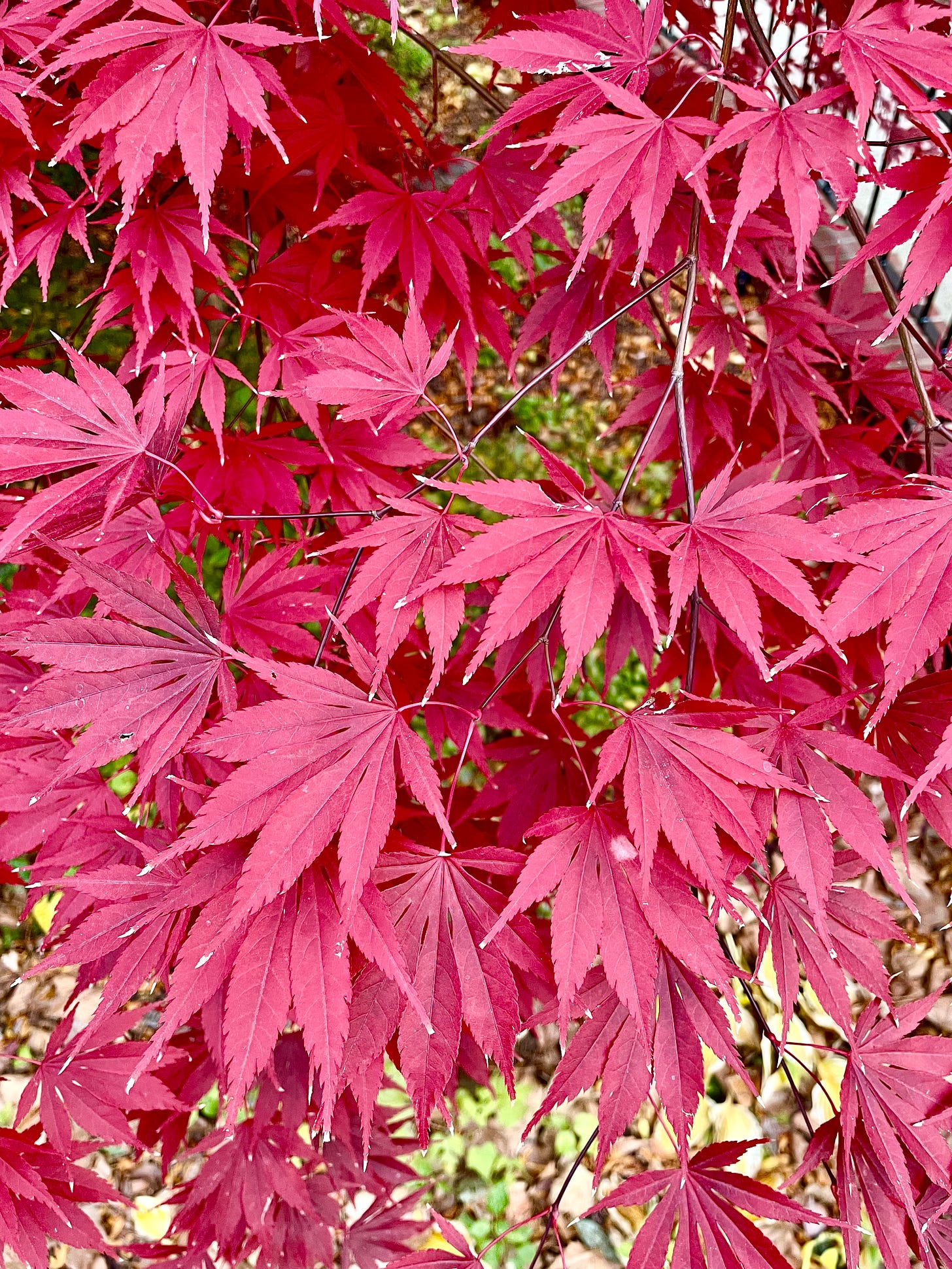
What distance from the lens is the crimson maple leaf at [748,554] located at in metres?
0.80

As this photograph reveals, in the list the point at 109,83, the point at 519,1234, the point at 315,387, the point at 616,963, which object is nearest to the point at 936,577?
the point at 616,963

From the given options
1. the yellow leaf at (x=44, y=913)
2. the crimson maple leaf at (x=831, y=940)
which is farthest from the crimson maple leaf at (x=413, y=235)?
the yellow leaf at (x=44, y=913)

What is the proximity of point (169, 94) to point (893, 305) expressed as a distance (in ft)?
3.11

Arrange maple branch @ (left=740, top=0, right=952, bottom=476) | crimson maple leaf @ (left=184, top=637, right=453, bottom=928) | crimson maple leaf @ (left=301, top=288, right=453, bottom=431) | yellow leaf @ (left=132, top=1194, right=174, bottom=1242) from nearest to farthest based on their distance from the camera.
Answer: crimson maple leaf @ (left=184, top=637, right=453, bottom=928), crimson maple leaf @ (left=301, top=288, right=453, bottom=431), maple branch @ (left=740, top=0, right=952, bottom=476), yellow leaf @ (left=132, top=1194, right=174, bottom=1242)

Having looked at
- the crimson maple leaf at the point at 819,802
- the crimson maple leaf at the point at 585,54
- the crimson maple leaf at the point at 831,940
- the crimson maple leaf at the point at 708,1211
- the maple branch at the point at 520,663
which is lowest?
the crimson maple leaf at the point at 708,1211

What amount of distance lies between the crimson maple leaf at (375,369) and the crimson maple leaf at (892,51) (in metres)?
0.48

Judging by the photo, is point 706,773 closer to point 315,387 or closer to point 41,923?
point 315,387

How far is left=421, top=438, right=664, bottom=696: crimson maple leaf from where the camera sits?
792mm

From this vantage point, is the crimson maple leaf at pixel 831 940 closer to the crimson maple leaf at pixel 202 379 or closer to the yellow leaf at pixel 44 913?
the crimson maple leaf at pixel 202 379

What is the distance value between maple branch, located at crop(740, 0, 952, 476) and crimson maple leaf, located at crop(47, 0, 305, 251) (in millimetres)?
606

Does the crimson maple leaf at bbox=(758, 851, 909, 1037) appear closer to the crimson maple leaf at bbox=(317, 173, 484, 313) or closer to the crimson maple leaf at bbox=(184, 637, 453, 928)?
the crimson maple leaf at bbox=(184, 637, 453, 928)

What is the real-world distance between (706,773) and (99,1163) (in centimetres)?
232

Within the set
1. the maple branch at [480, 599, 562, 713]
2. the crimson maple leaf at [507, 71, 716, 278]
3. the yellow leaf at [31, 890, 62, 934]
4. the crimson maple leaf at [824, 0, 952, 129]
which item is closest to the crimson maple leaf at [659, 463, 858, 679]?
the maple branch at [480, 599, 562, 713]

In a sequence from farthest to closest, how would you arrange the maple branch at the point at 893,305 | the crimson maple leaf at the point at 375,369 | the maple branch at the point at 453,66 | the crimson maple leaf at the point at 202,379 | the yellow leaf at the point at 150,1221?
the yellow leaf at the point at 150,1221 < the maple branch at the point at 453,66 < the crimson maple leaf at the point at 202,379 < the maple branch at the point at 893,305 < the crimson maple leaf at the point at 375,369
